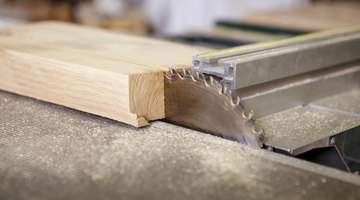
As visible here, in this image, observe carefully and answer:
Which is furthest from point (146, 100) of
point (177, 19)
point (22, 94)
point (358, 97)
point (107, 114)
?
point (177, 19)

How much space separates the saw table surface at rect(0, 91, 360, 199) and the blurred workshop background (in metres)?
1.20

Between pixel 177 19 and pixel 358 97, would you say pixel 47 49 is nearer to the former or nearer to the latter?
pixel 358 97

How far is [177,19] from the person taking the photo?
4.58m

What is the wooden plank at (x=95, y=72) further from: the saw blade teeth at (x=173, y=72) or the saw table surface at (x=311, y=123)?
the saw table surface at (x=311, y=123)

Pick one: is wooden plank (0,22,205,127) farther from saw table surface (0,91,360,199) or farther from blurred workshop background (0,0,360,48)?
blurred workshop background (0,0,360,48)

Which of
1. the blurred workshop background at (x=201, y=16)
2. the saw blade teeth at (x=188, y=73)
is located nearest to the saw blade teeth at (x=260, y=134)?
the saw blade teeth at (x=188, y=73)

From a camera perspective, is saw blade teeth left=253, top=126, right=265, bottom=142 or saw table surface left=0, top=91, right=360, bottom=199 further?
saw blade teeth left=253, top=126, right=265, bottom=142

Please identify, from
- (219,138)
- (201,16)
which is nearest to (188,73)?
(219,138)

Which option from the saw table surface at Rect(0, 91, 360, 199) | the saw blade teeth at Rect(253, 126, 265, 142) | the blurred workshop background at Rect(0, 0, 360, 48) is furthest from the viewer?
the blurred workshop background at Rect(0, 0, 360, 48)

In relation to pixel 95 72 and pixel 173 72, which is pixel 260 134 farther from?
pixel 95 72

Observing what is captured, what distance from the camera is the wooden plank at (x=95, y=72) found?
1.08m

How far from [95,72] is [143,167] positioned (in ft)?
0.92

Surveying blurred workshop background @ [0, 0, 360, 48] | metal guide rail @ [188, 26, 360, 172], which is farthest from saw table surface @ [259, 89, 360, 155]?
blurred workshop background @ [0, 0, 360, 48]

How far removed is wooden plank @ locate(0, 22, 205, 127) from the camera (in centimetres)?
108
